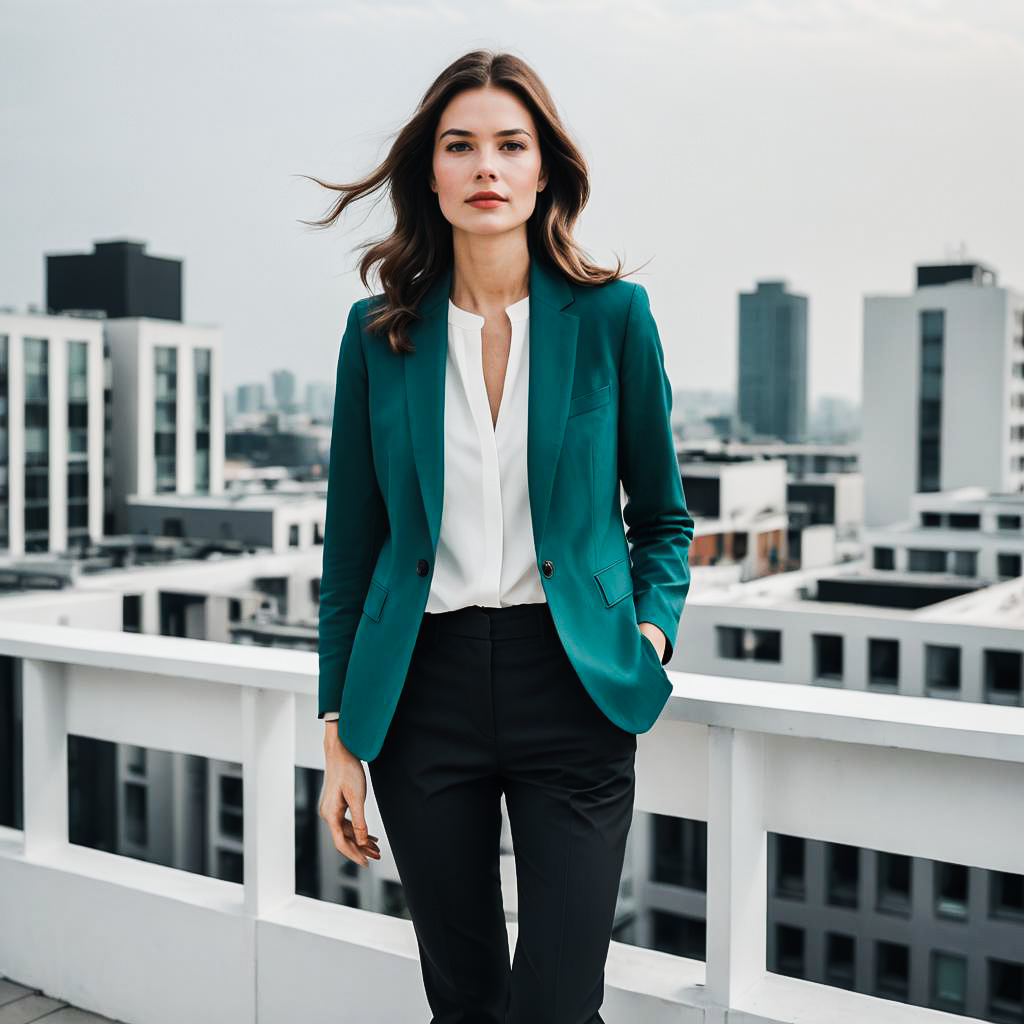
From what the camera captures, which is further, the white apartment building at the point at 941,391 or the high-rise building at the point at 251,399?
the white apartment building at the point at 941,391

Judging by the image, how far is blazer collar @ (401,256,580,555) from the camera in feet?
3.93

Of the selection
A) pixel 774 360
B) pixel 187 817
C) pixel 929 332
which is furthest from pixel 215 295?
pixel 187 817

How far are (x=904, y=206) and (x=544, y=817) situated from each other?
7504cm

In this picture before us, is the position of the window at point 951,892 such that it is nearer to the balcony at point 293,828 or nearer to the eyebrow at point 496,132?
the balcony at point 293,828

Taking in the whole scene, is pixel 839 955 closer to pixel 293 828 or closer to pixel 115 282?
pixel 293 828

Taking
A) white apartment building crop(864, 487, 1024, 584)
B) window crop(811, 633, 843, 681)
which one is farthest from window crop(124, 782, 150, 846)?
white apartment building crop(864, 487, 1024, 584)

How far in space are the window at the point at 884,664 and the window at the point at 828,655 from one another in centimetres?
66

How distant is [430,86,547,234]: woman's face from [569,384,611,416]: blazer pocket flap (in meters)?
0.20

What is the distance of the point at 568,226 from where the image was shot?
1.34 m

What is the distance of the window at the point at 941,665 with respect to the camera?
21031 mm

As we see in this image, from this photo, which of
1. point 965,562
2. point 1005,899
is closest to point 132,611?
point 1005,899

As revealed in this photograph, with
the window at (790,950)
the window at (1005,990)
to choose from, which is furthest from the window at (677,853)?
the window at (1005,990)

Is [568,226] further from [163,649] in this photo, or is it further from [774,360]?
[774,360]

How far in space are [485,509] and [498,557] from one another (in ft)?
0.18
